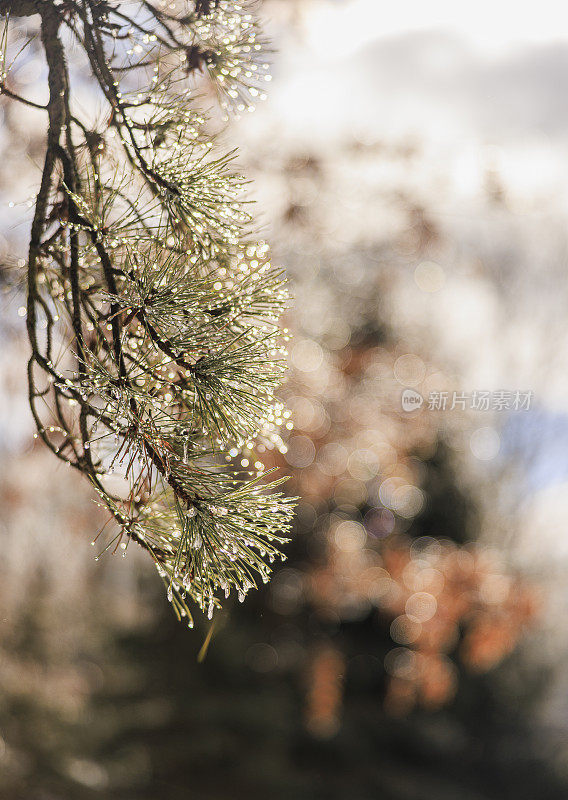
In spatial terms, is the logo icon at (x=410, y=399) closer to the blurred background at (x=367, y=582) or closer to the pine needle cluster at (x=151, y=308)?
the blurred background at (x=367, y=582)

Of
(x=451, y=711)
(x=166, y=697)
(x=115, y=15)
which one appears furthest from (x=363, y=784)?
(x=115, y=15)

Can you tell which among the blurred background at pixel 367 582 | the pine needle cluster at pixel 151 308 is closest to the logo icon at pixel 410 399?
the blurred background at pixel 367 582

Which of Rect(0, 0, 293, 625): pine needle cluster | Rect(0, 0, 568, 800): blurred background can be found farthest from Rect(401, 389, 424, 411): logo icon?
Rect(0, 0, 293, 625): pine needle cluster

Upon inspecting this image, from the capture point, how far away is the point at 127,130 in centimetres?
56

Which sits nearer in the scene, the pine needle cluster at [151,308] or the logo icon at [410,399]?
the pine needle cluster at [151,308]

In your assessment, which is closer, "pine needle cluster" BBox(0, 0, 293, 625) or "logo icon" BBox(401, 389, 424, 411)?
"pine needle cluster" BBox(0, 0, 293, 625)

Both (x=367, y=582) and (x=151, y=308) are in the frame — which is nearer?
(x=151, y=308)

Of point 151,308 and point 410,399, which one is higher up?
point 410,399

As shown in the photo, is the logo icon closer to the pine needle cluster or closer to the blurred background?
the blurred background

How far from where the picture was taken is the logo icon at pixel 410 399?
2.42 m

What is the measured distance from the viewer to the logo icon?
2.42 meters

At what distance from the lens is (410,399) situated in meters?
2.44

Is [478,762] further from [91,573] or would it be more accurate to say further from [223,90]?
[223,90]

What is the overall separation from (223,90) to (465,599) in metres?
2.06
